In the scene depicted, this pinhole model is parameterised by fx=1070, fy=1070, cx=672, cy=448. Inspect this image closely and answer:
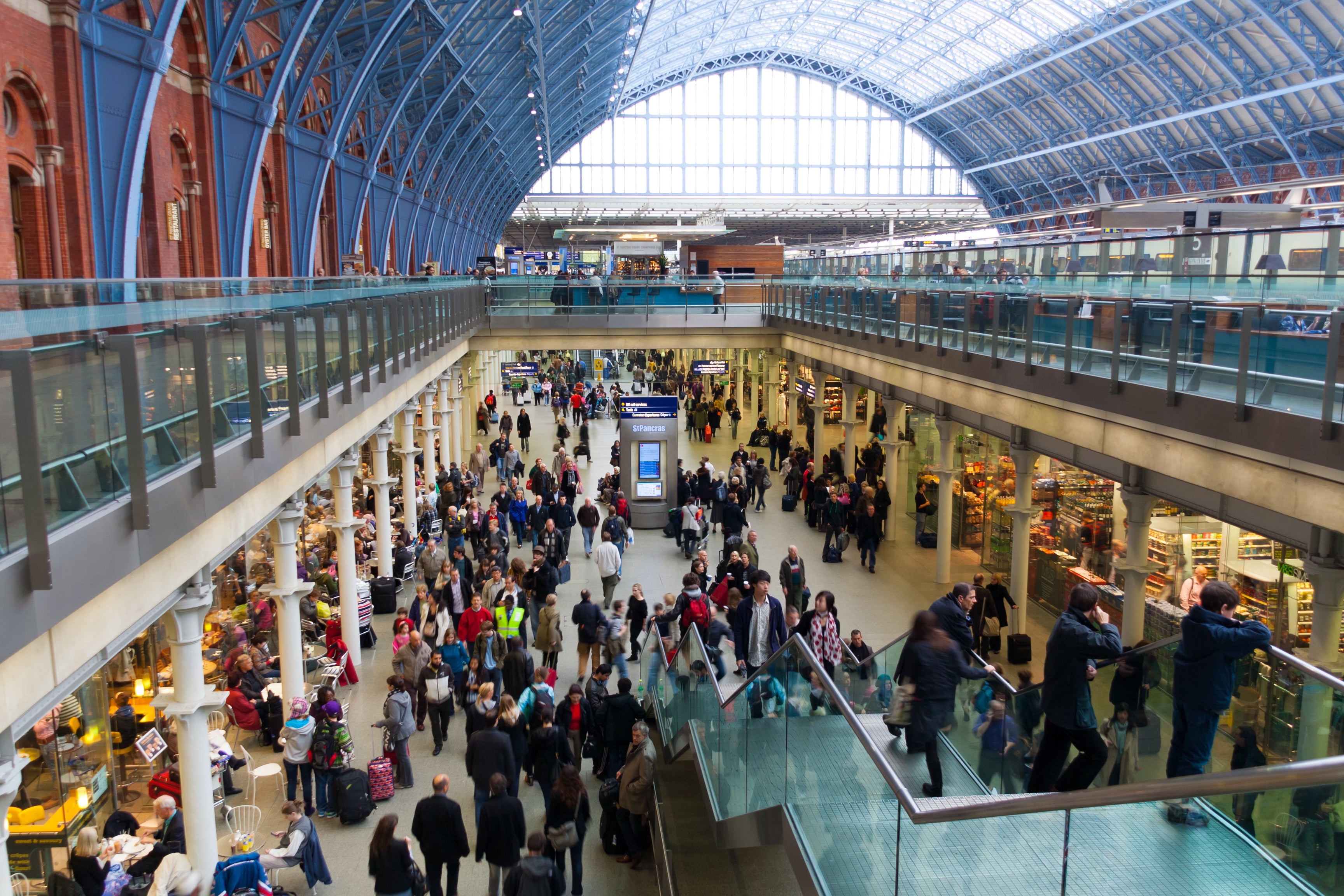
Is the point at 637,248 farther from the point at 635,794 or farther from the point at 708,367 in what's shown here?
the point at 635,794

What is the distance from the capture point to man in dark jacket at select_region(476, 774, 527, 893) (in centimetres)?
872

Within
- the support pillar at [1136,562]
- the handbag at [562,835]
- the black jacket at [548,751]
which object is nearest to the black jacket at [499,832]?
the handbag at [562,835]

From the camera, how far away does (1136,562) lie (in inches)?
496

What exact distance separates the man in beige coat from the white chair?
13.2ft

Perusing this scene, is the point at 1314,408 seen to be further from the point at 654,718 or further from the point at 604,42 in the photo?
the point at 604,42

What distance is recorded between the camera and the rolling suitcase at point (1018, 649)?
15.0 metres

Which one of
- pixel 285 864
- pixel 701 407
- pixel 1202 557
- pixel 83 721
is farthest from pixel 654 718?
pixel 701 407

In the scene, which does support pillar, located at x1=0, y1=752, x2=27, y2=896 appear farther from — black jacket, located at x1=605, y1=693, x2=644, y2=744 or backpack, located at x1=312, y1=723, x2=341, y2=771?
black jacket, located at x1=605, y1=693, x2=644, y2=744

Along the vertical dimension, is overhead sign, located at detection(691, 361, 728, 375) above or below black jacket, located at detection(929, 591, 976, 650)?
below

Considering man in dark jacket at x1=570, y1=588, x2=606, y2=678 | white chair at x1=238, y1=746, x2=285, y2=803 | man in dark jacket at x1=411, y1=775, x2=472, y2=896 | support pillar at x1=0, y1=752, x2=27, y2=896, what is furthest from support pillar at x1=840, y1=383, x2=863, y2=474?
support pillar at x1=0, y1=752, x2=27, y2=896

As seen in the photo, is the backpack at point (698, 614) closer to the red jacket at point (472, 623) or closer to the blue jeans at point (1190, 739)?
the red jacket at point (472, 623)

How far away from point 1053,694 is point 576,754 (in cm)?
646

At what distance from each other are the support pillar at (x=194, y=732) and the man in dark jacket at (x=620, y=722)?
149 inches

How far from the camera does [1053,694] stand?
572 cm
